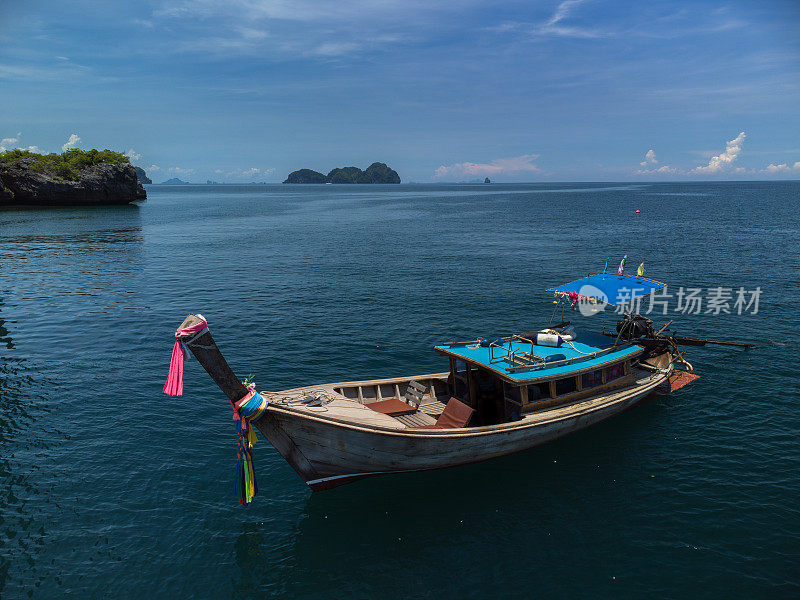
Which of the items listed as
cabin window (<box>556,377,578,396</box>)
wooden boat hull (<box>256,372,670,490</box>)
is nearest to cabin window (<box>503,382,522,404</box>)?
wooden boat hull (<box>256,372,670,490</box>)

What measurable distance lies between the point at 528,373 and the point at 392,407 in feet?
19.0

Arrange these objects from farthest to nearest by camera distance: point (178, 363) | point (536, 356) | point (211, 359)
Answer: point (536, 356) < point (211, 359) < point (178, 363)

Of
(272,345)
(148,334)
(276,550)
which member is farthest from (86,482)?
(148,334)

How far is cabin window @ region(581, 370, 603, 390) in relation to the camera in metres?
21.5

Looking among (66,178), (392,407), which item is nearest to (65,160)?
(66,178)

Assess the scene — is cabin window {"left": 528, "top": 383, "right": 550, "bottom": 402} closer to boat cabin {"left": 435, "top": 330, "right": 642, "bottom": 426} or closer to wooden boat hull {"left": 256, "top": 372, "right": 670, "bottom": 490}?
boat cabin {"left": 435, "top": 330, "right": 642, "bottom": 426}

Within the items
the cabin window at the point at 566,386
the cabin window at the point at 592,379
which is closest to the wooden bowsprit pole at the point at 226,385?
the cabin window at the point at 566,386

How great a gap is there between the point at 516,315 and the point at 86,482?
30023 millimetres

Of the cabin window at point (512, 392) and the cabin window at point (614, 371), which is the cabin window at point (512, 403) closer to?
the cabin window at point (512, 392)

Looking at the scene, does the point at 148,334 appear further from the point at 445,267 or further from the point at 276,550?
the point at 445,267

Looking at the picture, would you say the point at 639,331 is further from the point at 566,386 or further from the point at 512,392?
the point at 512,392

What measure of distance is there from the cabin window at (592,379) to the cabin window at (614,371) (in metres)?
0.56

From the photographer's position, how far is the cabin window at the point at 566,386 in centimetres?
2084

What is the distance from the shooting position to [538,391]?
2034cm
